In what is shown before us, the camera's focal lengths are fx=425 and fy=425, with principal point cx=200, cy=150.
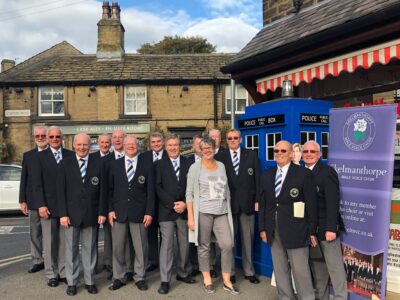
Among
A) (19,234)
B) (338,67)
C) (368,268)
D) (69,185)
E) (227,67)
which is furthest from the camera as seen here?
(19,234)

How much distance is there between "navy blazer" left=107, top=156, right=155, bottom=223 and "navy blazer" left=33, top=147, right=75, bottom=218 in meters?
0.76

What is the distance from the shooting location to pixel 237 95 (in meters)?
21.6

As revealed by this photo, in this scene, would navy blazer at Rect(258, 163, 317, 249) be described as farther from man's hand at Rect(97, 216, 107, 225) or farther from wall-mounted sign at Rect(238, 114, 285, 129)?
man's hand at Rect(97, 216, 107, 225)

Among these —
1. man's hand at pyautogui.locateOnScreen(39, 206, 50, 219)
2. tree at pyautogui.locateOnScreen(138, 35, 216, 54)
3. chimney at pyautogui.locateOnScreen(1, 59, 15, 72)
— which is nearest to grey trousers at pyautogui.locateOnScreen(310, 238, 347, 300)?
man's hand at pyautogui.locateOnScreen(39, 206, 50, 219)

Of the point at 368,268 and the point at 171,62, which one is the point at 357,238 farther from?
the point at 171,62

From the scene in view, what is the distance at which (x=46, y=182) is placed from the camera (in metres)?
5.54

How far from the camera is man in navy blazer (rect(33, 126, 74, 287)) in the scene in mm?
5309

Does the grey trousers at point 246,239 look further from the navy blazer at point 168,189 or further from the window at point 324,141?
the window at point 324,141

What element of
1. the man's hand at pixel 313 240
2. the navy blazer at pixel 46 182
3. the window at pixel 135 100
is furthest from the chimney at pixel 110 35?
the man's hand at pixel 313 240

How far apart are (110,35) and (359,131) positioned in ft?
64.9

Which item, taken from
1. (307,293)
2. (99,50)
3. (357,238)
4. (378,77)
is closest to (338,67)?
(378,77)

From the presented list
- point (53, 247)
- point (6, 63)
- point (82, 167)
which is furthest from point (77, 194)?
point (6, 63)

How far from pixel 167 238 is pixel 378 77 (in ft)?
12.7

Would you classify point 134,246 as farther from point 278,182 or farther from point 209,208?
point 278,182
